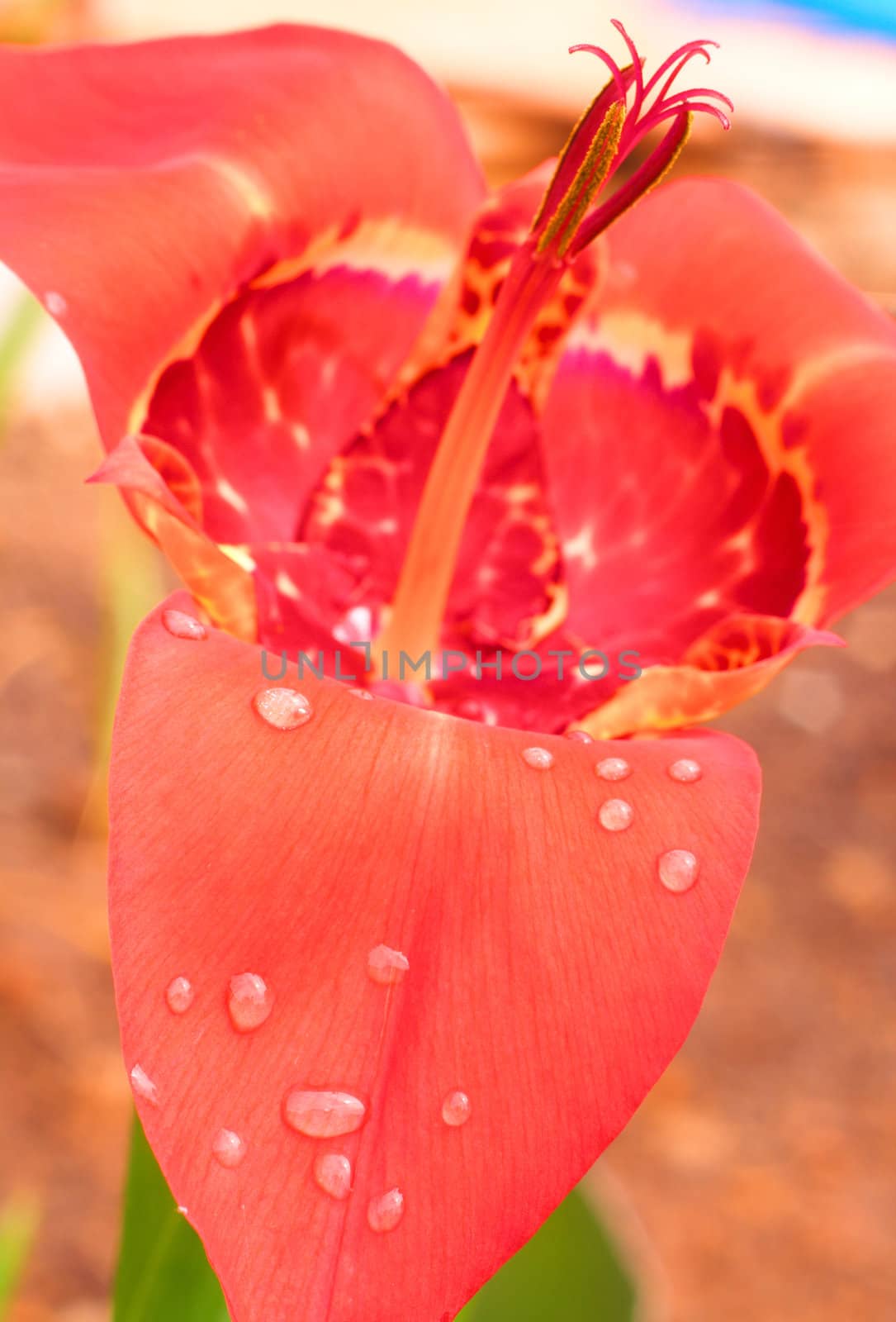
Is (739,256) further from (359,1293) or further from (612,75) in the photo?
(359,1293)

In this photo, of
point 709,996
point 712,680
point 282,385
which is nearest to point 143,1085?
point 712,680

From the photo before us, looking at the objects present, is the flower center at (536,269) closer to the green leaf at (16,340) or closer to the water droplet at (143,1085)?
the water droplet at (143,1085)

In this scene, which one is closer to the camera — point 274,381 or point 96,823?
point 274,381

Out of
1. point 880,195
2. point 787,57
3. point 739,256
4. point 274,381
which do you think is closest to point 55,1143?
point 274,381

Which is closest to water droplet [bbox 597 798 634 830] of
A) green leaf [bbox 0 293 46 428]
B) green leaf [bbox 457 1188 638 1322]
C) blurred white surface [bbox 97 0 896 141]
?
green leaf [bbox 457 1188 638 1322]

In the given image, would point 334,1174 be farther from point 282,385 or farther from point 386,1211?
point 282,385

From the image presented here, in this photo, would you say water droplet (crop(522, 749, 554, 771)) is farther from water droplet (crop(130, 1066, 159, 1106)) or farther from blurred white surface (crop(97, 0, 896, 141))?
blurred white surface (crop(97, 0, 896, 141))

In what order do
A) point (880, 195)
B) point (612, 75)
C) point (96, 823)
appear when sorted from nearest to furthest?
point (612, 75) → point (96, 823) → point (880, 195)
